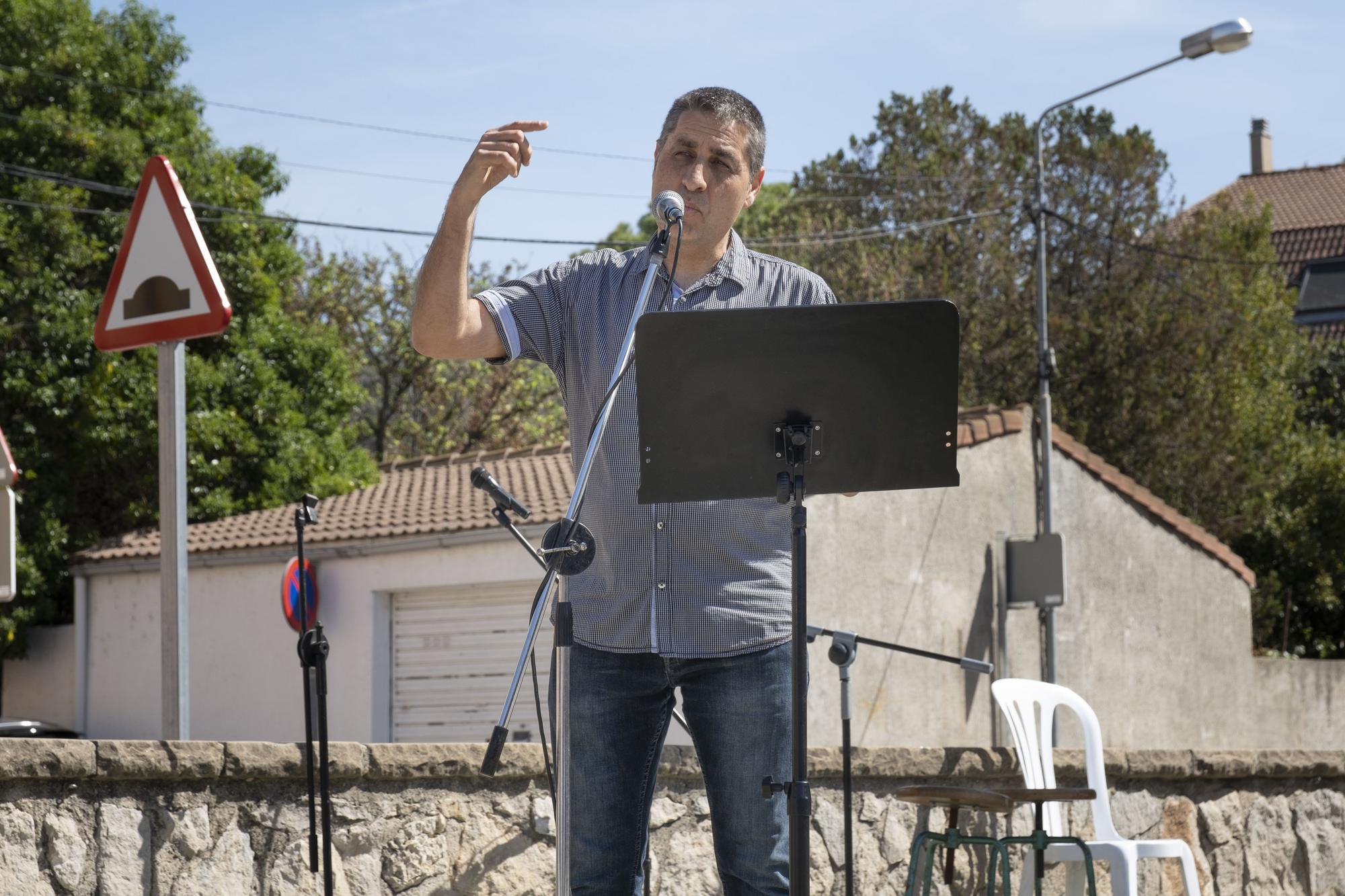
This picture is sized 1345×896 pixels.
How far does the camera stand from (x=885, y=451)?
2.87 meters

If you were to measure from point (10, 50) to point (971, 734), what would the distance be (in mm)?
13850

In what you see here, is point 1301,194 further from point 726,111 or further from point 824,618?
point 726,111

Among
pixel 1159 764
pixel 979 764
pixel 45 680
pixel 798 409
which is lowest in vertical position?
pixel 45 680

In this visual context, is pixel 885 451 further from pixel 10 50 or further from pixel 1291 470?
pixel 1291 470

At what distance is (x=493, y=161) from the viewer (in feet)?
8.79

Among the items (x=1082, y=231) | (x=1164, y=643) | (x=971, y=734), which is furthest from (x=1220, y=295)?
(x=971, y=734)

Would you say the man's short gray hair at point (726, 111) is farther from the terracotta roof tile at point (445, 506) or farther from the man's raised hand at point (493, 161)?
the terracotta roof tile at point (445, 506)

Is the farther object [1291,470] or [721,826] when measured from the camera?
[1291,470]

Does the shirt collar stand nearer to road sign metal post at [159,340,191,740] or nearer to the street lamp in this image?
road sign metal post at [159,340,191,740]

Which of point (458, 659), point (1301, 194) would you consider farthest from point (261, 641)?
point (1301, 194)

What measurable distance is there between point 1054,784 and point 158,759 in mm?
3267

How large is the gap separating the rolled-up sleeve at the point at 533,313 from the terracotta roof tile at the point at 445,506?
1032cm

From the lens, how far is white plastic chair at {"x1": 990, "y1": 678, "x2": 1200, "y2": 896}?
16.6 feet

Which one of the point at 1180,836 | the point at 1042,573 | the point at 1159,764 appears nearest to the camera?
the point at 1159,764
